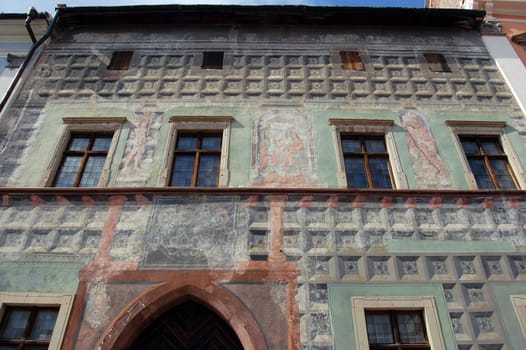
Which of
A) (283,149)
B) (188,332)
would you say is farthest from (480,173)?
(188,332)

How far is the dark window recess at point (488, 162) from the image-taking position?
6.80m

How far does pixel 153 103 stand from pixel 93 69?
1623 mm

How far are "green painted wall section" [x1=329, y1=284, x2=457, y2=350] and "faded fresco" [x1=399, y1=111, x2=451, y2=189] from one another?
1.70 m

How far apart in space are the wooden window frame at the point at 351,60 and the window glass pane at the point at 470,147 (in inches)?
90.4

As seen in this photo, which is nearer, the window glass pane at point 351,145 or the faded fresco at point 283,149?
the faded fresco at point 283,149

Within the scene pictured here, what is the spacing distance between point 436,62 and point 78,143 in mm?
6672

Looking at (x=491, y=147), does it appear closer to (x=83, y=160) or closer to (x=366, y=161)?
(x=366, y=161)

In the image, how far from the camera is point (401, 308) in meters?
5.32

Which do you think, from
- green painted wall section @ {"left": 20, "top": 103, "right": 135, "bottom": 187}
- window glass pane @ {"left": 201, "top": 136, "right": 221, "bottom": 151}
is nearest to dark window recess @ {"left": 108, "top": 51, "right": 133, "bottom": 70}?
green painted wall section @ {"left": 20, "top": 103, "right": 135, "bottom": 187}

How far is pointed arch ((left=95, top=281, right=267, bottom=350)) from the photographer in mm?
5047

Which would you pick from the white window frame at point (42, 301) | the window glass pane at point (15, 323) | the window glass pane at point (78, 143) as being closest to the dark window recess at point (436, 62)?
the window glass pane at point (78, 143)

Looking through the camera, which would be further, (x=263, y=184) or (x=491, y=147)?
(x=491, y=147)

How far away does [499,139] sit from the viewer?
24.1ft

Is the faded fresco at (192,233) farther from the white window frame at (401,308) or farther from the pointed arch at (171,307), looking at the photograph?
the white window frame at (401,308)
